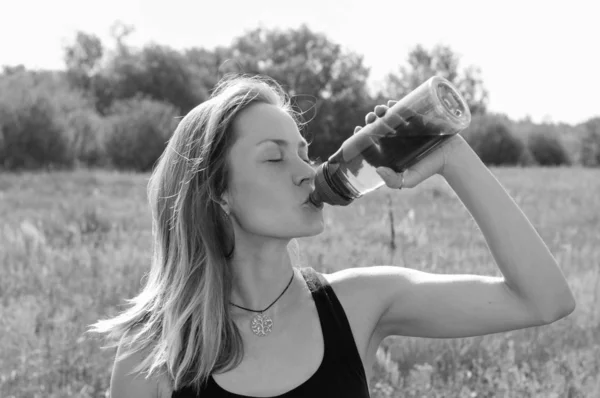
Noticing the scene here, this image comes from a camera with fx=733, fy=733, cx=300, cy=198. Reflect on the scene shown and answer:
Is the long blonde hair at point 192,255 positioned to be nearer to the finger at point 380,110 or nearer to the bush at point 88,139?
the finger at point 380,110

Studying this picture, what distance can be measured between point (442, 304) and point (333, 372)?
37cm

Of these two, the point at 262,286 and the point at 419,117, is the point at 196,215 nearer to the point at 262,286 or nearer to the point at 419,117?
the point at 262,286

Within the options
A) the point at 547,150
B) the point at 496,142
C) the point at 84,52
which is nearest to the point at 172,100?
the point at 84,52

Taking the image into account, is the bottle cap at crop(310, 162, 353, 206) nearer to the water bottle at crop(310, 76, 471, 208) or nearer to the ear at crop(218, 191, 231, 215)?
the water bottle at crop(310, 76, 471, 208)

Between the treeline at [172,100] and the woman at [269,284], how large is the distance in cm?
3333

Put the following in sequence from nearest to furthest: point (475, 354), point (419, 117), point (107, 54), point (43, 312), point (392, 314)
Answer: point (419, 117) < point (392, 314) < point (475, 354) < point (43, 312) < point (107, 54)

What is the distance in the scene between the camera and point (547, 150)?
5156cm

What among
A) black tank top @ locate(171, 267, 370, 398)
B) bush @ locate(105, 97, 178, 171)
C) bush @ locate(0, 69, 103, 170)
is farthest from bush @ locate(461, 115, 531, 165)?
black tank top @ locate(171, 267, 370, 398)

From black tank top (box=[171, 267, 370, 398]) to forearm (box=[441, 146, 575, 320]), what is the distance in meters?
0.49

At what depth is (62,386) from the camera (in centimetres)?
414

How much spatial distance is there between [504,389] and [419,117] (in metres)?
2.46

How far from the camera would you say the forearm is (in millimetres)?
1966

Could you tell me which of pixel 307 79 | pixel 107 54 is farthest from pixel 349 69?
pixel 107 54

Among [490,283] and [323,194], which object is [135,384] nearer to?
[323,194]
